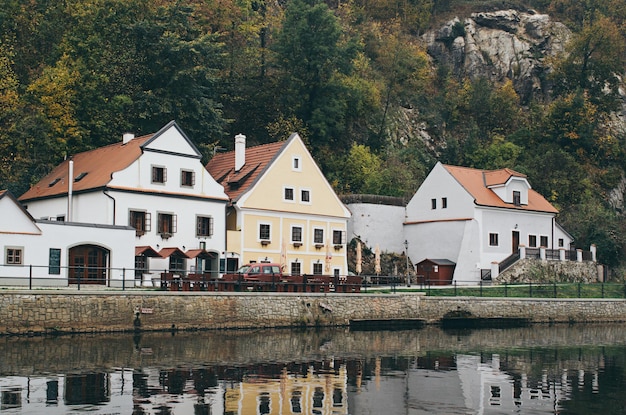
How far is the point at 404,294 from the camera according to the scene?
47.3 meters

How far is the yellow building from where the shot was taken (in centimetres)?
5544

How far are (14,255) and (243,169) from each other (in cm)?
1974

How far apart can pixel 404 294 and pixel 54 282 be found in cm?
1819

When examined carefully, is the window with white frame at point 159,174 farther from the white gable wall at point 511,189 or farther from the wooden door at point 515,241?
the wooden door at point 515,241

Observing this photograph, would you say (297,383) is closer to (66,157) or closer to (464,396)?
(464,396)

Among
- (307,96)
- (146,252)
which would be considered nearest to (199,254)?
(146,252)

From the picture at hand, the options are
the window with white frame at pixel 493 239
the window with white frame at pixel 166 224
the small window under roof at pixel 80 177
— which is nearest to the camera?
the window with white frame at pixel 166 224

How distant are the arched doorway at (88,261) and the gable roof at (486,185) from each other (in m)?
28.7

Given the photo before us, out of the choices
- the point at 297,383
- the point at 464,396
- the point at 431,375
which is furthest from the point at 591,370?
the point at 297,383

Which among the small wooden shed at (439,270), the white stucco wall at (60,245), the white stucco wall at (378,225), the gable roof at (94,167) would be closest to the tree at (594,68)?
the white stucco wall at (378,225)

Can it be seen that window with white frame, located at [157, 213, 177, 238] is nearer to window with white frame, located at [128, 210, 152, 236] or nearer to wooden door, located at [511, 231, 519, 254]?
window with white frame, located at [128, 210, 152, 236]

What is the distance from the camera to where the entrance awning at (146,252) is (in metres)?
48.6

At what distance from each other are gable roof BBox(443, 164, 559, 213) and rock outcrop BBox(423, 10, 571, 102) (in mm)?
40085

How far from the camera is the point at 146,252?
161ft
